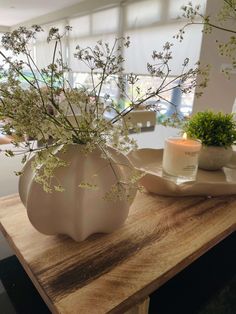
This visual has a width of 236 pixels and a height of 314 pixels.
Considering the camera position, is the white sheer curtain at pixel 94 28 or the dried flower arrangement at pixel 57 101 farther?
the white sheer curtain at pixel 94 28

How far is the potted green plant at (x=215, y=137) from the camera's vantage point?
0.75m

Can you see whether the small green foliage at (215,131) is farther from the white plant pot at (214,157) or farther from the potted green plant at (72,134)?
the potted green plant at (72,134)

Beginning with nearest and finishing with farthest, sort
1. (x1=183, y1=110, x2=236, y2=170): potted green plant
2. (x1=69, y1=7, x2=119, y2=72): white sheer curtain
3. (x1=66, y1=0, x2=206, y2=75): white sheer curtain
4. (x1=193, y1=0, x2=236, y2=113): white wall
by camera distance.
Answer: (x1=183, y1=110, x2=236, y2=170): potted green plant, (x1=193, y1=0, x2=236, y2=113): white wall, (x1=66, y1=0, x2=206, y2=75): white sheer curtain, (x1=69, y1=7, x2=119, y2=72): white sheer curtain

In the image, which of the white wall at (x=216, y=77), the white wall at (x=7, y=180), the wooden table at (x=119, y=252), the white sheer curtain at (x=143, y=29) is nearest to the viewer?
the wooden table at (x=119, y=252)

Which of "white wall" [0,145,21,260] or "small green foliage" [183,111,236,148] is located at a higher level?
"small green foliage" [183,111,236,148]

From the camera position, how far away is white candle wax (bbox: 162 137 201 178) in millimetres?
649

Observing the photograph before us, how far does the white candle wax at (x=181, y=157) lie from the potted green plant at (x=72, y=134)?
205 mm

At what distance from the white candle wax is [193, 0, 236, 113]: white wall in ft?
6.52

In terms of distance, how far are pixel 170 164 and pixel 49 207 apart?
361 mm

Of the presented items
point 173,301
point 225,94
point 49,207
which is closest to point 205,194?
point 173,301

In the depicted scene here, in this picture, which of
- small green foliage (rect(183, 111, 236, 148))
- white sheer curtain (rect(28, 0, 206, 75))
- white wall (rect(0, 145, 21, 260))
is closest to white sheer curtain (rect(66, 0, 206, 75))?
white sheer curtain (rect(28, 0, 206, 75))

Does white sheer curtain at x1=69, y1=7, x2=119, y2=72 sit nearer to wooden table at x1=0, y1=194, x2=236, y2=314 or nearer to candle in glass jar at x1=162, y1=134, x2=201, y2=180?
candle in glass jar at x1=162, y1=134, x2=201, y2=180

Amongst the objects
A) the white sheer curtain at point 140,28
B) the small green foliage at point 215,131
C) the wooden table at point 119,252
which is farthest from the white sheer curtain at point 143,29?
the wooden table at point 119,252

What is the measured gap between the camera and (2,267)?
591mm
